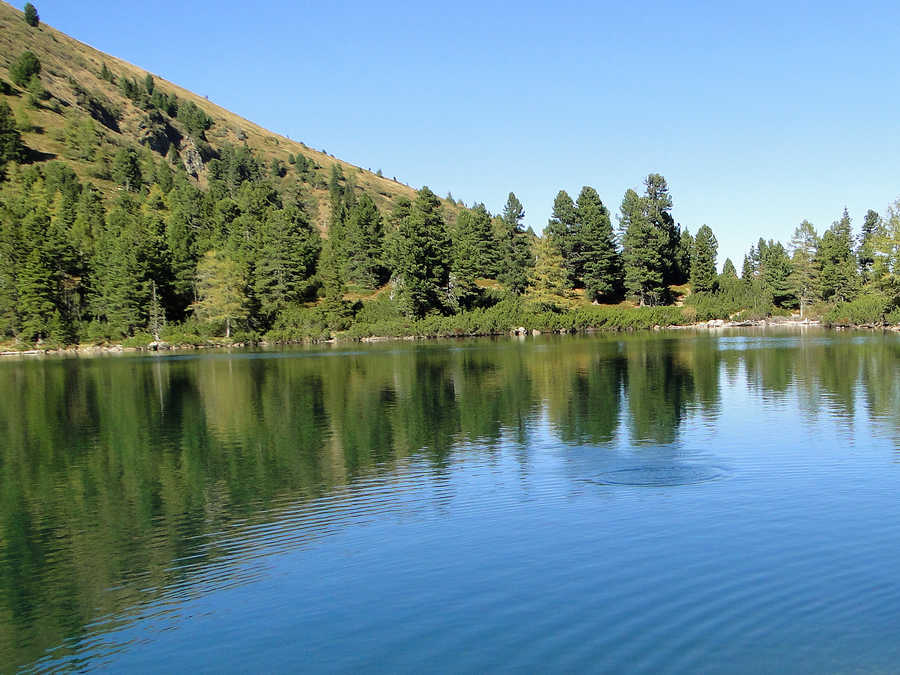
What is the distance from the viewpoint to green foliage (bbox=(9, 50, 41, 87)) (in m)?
183

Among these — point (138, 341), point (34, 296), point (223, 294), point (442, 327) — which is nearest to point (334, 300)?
point (223, 294)

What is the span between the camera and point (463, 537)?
15.4 metres

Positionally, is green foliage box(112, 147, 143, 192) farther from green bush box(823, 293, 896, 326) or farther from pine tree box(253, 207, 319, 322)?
green bush box(823, 293, 896, 326)

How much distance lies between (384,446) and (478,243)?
104273mm

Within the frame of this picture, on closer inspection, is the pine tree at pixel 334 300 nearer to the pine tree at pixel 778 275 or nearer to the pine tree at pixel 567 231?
the pine tree at pixel 567 231

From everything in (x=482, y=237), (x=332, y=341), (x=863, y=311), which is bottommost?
(x=332, y=341)

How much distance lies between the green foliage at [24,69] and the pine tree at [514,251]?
5234 inches

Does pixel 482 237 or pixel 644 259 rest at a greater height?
pixel 482 237

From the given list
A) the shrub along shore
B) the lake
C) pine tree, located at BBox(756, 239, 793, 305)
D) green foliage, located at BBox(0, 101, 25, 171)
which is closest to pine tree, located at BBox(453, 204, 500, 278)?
the shrub along shore

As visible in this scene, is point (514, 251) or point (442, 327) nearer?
point (442, 327)

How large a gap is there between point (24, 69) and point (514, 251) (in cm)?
14139

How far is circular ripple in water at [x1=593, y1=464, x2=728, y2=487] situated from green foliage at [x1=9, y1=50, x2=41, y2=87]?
Answer: 686 feet

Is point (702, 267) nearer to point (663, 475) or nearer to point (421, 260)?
point (421, 260)

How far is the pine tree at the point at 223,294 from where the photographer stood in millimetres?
101125
